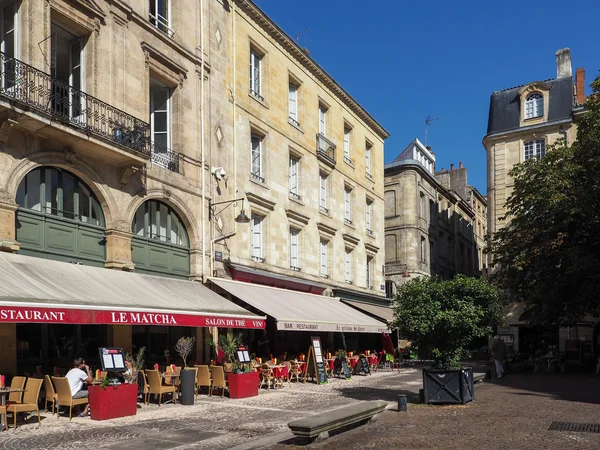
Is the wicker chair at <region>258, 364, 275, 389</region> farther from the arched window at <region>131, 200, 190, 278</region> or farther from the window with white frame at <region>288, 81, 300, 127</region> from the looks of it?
the window with white frame at <region>288, 81, 300, 127</region>

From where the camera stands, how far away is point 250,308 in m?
18.3

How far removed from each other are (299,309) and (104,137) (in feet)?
25.6

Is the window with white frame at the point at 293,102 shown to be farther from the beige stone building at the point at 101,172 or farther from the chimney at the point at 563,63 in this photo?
the chimney at the point at 563,63

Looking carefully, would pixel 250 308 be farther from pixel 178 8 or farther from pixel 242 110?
pixel 178 8

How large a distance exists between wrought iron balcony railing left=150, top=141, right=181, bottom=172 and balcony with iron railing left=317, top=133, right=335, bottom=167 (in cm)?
847

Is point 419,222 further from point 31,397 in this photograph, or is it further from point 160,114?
point 31,397

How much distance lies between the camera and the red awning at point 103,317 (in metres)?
9.77

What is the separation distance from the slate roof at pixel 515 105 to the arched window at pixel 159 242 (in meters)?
24.7

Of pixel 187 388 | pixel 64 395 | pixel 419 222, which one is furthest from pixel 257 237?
pixel 419 222

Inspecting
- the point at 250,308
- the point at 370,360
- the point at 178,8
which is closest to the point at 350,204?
the point at 370,360

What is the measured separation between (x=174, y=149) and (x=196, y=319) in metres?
5.29

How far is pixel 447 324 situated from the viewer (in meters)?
12.9

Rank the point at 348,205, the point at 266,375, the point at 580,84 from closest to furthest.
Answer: the point at 266,375 < the point at 348,205 < the point at 580,84

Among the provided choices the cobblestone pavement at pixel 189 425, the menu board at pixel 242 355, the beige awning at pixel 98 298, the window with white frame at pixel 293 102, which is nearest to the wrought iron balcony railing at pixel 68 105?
the beige awning at pixel 98 298
